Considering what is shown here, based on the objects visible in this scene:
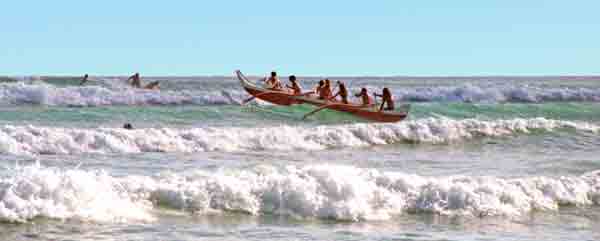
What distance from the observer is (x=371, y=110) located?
83.1 ft

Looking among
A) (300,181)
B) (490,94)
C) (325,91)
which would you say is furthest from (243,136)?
(490,94)

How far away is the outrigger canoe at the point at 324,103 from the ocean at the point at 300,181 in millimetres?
300

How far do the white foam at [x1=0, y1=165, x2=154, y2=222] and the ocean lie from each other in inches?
0.6

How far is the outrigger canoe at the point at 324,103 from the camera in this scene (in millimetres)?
24969

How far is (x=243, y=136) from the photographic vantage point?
19.3 m

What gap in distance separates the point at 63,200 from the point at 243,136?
32.4 feet

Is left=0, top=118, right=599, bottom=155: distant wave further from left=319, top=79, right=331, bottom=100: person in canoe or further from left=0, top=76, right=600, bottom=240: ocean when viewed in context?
left=319, top=79, right=331, bottom=100: person in canoe

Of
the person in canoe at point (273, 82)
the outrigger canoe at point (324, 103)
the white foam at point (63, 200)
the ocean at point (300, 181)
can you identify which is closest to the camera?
the white foam at point (63, 200)

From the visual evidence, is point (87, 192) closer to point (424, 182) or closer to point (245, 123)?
point (424, 182)

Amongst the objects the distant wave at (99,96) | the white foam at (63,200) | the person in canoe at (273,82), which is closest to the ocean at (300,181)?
the white foam at (63,200)

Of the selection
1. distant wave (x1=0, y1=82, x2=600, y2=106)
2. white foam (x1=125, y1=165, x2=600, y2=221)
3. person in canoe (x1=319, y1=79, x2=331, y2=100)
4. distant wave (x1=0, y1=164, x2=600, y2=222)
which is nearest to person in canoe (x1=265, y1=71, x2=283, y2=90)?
person in canoe (x1=319, y1=79, x2=331, y2=100)

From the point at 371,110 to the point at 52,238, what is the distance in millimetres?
17341

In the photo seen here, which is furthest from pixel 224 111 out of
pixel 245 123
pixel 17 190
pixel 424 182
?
pixel 17 190

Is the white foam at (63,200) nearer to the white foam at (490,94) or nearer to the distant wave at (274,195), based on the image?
the distant wave at (274,195)
